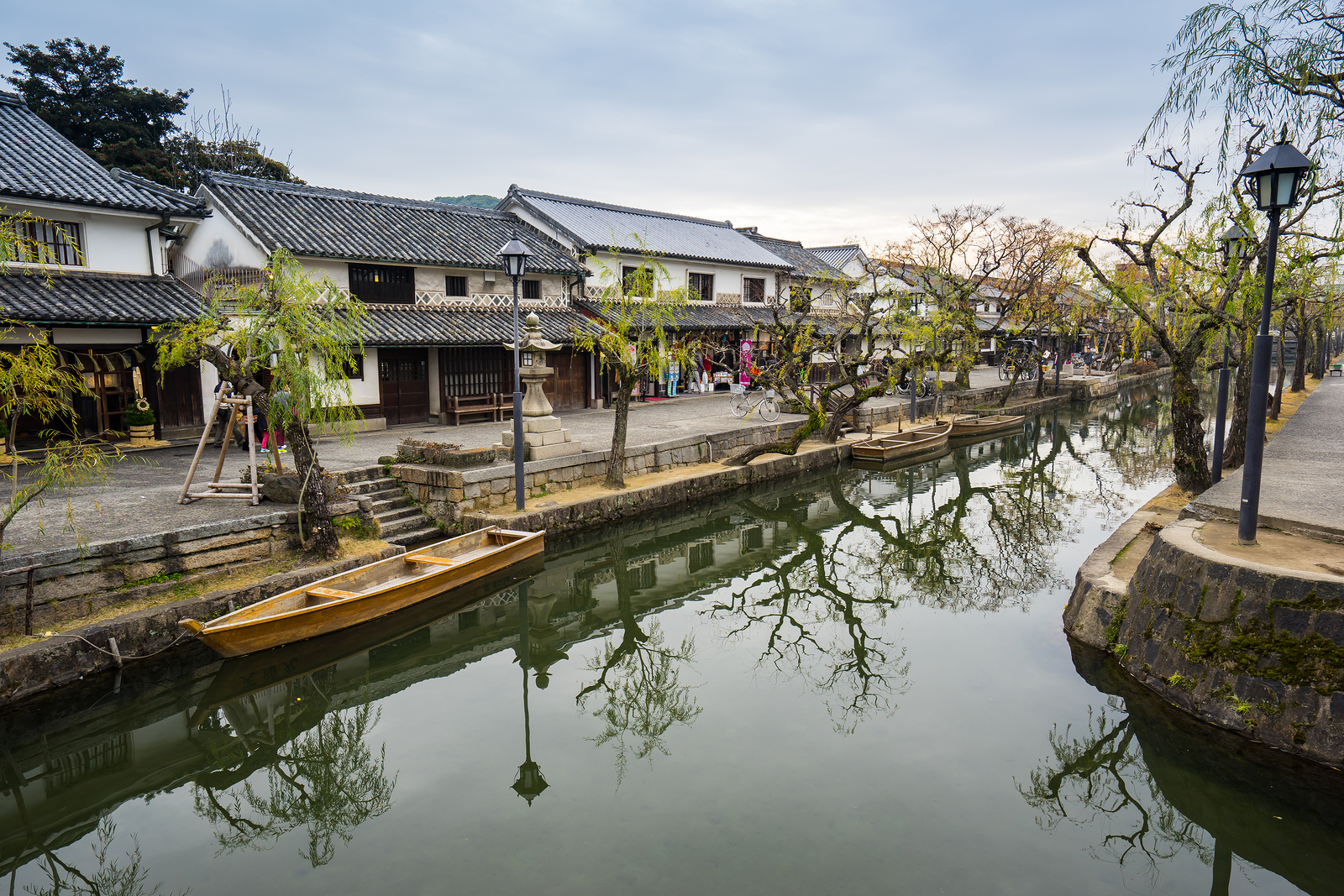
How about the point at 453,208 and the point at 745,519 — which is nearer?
the point at 745,519

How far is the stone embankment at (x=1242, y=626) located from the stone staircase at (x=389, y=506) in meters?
10.0

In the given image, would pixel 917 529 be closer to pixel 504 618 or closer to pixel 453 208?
pixel 504 618

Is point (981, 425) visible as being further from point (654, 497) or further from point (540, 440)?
point (540, 440)

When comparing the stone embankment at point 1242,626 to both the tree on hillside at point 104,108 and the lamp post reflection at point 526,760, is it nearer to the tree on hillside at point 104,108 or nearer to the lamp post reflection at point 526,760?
the lamp post reflection at point 526,760

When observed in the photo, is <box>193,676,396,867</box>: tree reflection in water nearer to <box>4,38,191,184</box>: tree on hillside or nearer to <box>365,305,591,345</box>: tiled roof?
<box>365,305,591,345</box>: tiled roof

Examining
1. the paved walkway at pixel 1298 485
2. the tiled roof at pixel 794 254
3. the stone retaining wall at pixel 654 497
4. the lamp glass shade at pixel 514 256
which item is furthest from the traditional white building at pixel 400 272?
the paved walkway at pixel 1298 485

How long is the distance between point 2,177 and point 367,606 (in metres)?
12.3

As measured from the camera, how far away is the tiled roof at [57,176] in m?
14.5

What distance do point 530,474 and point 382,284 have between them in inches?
376

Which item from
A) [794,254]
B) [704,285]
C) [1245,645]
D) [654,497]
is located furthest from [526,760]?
[794,254]

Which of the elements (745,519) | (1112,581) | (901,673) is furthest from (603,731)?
(745,519)

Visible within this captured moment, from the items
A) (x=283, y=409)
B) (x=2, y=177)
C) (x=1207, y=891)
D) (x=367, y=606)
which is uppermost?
(x=2, y=177)

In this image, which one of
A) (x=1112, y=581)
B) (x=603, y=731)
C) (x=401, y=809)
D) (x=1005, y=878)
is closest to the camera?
(x=1005, y=878)

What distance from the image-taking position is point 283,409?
33.4ft
